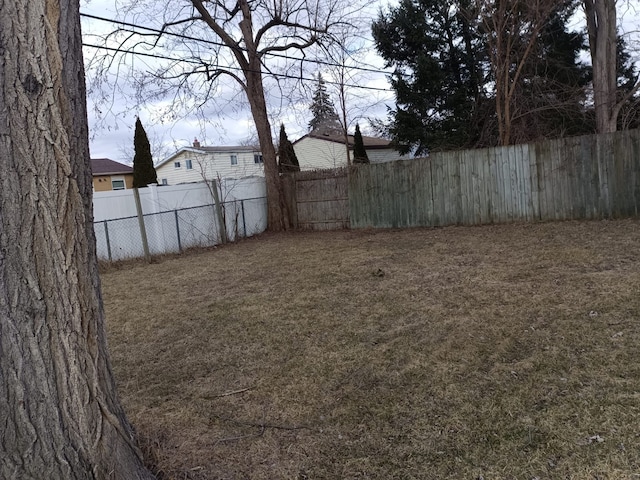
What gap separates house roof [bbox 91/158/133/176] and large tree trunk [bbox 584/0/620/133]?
25650 millimetres

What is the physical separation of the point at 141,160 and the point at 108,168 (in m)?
13.8

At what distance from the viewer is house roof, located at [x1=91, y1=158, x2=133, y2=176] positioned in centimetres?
2850

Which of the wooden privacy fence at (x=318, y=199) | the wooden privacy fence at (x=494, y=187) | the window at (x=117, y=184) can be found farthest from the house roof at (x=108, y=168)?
the wooden privacy fence at (x=494, y=187)

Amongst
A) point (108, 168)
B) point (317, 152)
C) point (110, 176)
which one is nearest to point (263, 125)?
point (317, 152)

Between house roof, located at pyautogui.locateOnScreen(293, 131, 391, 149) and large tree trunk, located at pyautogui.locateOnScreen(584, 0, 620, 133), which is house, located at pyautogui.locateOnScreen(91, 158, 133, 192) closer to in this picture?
house roof, located at pyautogui.locateOnScreen(293, 131, 391, 149)

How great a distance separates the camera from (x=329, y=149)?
981 inches

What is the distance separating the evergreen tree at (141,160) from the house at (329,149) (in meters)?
7.09

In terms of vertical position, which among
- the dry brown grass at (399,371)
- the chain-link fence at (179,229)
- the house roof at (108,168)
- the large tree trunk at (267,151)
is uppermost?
the house roof at (108,168)

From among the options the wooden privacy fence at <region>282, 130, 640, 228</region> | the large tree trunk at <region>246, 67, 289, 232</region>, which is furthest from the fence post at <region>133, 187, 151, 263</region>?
the wooden privacy fence at <region>282, 130, 640, 228</region>

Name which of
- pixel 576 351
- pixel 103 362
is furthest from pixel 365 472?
pixel 576 351

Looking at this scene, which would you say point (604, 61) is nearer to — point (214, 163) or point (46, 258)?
point (46, 258)

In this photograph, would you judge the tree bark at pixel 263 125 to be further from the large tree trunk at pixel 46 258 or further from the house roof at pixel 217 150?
the house roof at pixel 217 150

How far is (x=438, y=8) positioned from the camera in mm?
14500

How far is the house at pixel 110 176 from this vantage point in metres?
28.2
